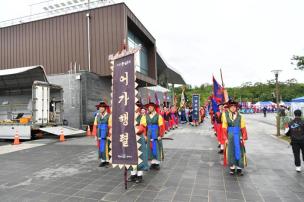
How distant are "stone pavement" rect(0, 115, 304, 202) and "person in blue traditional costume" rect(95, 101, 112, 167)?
40cm

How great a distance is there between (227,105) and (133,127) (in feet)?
8.51

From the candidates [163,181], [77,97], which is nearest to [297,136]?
[163,181]

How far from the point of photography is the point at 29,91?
16.3 metres

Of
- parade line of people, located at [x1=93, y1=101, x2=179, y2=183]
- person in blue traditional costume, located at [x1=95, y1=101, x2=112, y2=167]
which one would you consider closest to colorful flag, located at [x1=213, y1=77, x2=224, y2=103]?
parade line of people, located at [x1=93, y1=101, x2=179, y2=183]

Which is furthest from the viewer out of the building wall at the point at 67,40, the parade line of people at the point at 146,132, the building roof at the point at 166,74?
the building roof at the point at 166,74

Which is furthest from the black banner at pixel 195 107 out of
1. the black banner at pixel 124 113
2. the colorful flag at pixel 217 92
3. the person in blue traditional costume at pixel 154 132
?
the black banner at pixel 124 113

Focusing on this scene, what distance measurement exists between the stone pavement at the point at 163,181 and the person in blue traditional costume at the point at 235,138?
0.29 m

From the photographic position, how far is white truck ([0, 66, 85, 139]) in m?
12.8

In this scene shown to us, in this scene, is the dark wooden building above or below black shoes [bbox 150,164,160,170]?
above

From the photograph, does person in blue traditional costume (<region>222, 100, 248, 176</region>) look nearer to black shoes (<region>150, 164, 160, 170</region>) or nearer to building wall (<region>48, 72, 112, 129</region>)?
black shoes (<region>150, 164, 160, 170</region>)

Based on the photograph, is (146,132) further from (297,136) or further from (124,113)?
(297,136)

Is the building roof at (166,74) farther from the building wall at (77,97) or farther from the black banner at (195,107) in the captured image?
the building wall at (77,97)

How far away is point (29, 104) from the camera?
16.2 meters

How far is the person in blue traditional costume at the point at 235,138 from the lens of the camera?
5.51 meters
